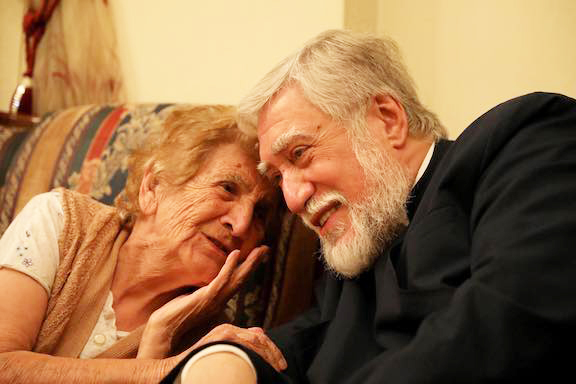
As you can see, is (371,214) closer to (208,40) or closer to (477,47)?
(477,47)

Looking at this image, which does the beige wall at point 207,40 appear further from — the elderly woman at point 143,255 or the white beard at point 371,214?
the white beard at point 371,214

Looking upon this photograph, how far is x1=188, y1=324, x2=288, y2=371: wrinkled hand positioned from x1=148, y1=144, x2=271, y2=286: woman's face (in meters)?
0.30

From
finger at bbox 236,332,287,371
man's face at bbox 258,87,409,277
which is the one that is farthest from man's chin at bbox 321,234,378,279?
finger at bbox 236,332,287,371

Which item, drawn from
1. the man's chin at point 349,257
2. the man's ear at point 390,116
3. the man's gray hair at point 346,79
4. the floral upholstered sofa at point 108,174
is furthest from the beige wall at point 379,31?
the man's chin at point 349,257

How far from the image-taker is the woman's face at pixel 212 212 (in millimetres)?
1467

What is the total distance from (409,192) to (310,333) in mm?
404

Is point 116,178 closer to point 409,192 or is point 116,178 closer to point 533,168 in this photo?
point 409,192

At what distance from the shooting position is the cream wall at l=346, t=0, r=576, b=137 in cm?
169

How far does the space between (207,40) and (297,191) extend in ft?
3.71

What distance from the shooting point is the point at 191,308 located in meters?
1.43

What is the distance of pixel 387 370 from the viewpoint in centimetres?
87

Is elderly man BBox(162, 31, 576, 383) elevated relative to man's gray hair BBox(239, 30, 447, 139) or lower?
lower

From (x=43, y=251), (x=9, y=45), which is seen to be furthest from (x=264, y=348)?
(x=9, y=45)

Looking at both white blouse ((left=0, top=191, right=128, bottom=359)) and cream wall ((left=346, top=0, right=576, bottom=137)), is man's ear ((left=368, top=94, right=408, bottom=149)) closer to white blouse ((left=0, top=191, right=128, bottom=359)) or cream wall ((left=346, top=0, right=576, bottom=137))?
cream wall ((left=346, top=0, right=576, bottom=137))
